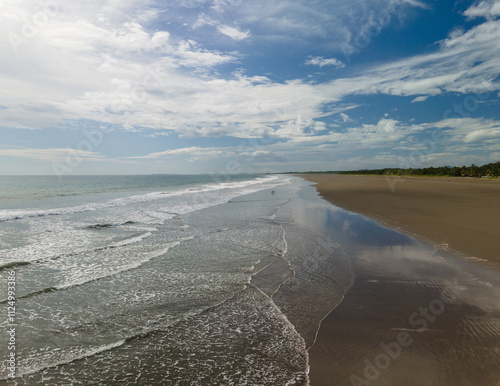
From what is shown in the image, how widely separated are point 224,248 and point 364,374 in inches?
306

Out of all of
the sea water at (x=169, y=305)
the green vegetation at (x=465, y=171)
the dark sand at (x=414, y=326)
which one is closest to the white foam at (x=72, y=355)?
the sea water at (x=169, y=305)

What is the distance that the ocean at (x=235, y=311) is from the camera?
4145 millimetres

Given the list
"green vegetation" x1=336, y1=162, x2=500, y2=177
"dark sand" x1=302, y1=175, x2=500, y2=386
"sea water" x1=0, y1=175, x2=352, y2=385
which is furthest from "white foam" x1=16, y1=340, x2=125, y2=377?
"green vegetation" x1=336, y1=162, x2=500, y2=177

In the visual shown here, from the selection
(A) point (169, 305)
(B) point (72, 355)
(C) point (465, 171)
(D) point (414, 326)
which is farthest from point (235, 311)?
(C) point (465, 171)

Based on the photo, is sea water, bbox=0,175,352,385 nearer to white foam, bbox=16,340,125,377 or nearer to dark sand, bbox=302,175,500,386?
white foam, bbox=16,340,125,377

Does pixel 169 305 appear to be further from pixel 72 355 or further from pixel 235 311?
pixel 72 355

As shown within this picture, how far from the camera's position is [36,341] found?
4.95 m

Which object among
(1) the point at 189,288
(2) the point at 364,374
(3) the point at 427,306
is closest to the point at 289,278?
(1) the point at 189,288

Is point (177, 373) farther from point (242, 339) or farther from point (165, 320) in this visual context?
point (165, 320)

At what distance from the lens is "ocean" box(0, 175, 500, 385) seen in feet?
13.6

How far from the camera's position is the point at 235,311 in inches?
237

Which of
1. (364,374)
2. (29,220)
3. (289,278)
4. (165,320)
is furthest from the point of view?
(29,220)

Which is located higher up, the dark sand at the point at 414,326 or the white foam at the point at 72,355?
the dark sand at the point at 414,326

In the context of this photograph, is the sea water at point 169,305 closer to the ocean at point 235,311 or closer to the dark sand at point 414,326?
the ocean at point 235,311
